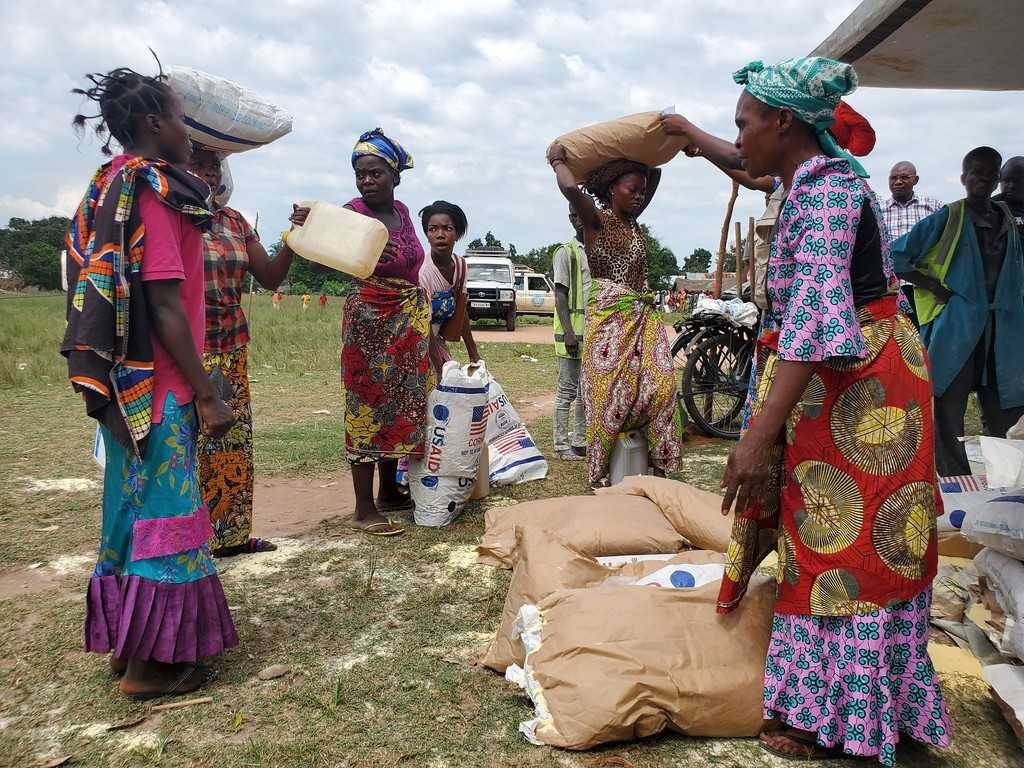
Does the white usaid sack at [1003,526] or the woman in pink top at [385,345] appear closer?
the white usaid sack at [1003,526]

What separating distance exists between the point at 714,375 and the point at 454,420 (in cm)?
295

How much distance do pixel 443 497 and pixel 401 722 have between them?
1.81 meters

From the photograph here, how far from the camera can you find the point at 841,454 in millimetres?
1853

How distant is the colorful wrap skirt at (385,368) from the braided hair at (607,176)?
118 cm

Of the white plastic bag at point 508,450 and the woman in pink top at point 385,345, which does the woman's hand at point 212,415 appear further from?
the white plastic bag at point 508,450

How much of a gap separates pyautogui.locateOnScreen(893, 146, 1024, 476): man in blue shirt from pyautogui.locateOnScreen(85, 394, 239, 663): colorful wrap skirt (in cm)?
406

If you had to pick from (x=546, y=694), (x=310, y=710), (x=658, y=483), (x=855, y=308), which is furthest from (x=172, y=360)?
(x=658, y=483)

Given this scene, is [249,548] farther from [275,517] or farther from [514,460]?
[514,460]

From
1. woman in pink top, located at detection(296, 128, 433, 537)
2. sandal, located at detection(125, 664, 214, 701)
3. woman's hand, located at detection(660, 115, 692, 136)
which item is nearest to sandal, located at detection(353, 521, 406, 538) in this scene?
woman in pink top, located at detection(296, 128, 433, 537)

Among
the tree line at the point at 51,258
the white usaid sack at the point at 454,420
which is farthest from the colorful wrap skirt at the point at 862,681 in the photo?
the tree line at the point at 51,258

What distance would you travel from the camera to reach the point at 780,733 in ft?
6.54

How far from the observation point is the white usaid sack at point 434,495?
3.88 m

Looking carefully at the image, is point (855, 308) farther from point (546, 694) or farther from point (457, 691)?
point (457, 691)

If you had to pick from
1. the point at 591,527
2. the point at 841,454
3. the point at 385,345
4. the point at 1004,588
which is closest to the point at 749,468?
the point at 841,454
